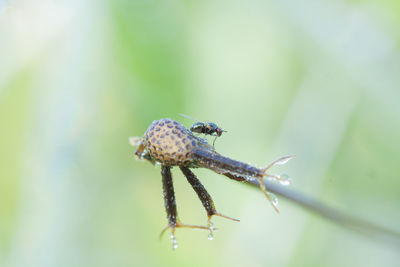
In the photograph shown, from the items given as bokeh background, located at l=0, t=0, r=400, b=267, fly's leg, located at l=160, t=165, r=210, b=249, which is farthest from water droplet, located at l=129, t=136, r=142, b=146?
bokeh background, located at l=0, t=0, r=400, b=267

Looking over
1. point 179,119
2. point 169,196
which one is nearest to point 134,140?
point 169,196

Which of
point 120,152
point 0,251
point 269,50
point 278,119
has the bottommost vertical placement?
point 0,251

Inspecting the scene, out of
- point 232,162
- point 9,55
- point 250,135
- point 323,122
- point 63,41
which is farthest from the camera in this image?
point 250,135

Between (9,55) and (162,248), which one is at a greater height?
(9,55)

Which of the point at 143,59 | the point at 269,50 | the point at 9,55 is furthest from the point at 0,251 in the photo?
the point at 269,50

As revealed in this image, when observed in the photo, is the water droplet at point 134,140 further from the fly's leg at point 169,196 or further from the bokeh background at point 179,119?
the bokeh background at point 179,119

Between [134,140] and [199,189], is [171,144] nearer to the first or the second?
[199,189]

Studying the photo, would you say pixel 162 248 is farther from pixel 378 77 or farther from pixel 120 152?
pixel 378 77
